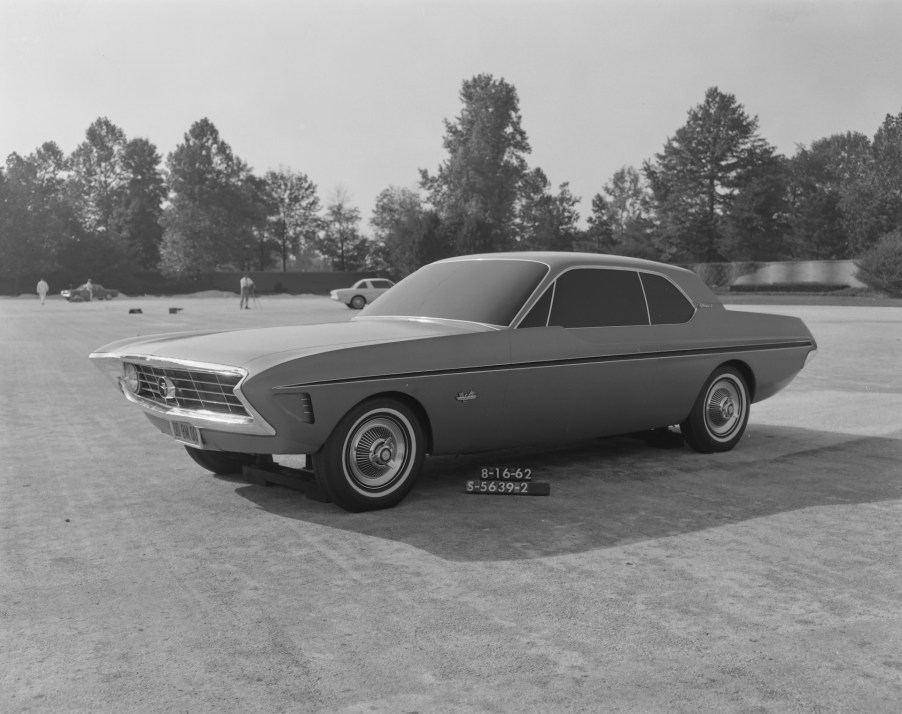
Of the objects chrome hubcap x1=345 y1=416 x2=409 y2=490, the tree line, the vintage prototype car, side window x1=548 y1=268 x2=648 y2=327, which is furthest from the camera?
the tree line

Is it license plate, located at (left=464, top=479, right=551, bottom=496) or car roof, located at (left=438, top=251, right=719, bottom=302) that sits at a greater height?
car roof, located at (left=438, top=251, right=719, bottom=302)

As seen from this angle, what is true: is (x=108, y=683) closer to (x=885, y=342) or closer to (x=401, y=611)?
(x=401, y=611)

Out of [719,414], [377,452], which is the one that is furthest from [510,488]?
[719,414]

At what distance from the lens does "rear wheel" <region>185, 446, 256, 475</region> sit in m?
6.60

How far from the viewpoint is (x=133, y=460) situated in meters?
7.37

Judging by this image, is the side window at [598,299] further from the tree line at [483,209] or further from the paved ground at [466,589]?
the tree line at [483,209]

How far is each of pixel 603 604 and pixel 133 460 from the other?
458 cm

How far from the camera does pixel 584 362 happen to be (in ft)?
21.2

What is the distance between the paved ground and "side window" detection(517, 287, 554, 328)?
3.60 feet

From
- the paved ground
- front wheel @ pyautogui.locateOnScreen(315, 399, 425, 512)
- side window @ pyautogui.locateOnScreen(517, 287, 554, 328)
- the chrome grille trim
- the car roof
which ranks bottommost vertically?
the paved ground

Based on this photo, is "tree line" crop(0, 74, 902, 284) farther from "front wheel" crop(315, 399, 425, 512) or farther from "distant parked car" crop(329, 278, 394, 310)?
"front wheel" crop(315, 399, 425, 512)

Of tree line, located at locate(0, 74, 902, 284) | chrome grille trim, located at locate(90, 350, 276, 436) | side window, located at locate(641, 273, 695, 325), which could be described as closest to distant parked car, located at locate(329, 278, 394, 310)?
tree line, located at locate(0, 74, 902, 284)

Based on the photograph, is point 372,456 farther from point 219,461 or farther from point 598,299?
point 598,299

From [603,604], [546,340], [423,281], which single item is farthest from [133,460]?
[603,604]
